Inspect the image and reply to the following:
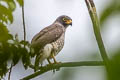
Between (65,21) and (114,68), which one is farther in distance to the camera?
(65,21)

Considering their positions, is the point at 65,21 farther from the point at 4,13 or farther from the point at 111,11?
the point at 111,11

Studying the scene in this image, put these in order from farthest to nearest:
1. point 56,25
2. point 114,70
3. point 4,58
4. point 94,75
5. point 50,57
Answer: point 56,25, point 50,57, point 4,58, point 94,75, point 114,70

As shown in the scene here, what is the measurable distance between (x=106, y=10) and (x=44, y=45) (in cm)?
470

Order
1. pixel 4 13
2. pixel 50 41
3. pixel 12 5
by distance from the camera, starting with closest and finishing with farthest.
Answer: pixel 4 13 → pixel 12 5 → pixel 50 41

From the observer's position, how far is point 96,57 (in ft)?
2.49

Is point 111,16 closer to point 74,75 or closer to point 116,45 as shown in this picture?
point 116,45

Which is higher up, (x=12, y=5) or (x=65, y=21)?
(x=65, y=21)

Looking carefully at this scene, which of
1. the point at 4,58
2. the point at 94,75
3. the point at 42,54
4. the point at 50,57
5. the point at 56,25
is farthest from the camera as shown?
the point at 56,25

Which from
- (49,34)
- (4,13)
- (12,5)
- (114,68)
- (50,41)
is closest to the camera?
(114,68)

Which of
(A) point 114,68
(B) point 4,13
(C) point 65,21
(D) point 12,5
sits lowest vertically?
(A) point 114,68

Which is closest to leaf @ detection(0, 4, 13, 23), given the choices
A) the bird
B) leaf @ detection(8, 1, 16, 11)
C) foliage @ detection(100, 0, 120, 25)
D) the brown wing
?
leaf @ detection(8, 1, 16, 11)

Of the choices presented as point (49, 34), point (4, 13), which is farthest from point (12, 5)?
point (49, 34)

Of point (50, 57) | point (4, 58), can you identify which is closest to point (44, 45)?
point (50, 57)

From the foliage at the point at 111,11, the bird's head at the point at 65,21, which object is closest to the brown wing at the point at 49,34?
the bird's head at the point at 65,21
